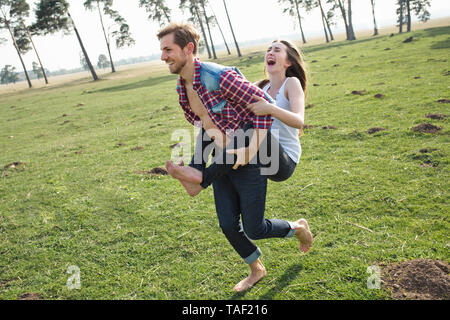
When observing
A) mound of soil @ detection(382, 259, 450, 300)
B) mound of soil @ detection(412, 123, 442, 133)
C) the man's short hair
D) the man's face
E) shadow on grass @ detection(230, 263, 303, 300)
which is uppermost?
the man's short hair

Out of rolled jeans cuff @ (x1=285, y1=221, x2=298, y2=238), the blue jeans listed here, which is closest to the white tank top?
the blue jeans

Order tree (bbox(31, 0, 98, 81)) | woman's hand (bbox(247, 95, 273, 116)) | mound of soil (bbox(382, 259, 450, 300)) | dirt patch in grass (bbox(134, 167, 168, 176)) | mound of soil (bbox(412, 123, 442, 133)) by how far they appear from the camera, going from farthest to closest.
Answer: tree (bbox(31, 0, 98, 81)), dirt patch in grass (bbox(134, 167, 168, 176)), mound of soil (bbox(412, 123, 442, 133)), mound of soil (bbox(382, 259, 450, 300)), woman's hand (bbox(247, 95, 273, 116))

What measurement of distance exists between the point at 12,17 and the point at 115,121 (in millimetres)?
45695

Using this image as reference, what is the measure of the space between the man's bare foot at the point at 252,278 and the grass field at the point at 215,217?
7 centimetres

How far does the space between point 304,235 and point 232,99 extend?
5.91 ft

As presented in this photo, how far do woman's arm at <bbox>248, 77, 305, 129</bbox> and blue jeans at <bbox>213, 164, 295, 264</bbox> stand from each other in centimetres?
52

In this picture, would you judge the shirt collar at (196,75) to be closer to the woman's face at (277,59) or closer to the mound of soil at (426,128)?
the woman's face at (277,59)

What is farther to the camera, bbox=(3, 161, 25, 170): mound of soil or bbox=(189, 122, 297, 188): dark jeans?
bbox=(3, 161, 25, 170): mound of soil

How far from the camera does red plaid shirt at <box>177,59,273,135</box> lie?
8.76 feet

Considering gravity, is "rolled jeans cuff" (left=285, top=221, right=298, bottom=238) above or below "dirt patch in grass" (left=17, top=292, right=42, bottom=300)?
above

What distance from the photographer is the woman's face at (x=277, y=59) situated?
3.47m

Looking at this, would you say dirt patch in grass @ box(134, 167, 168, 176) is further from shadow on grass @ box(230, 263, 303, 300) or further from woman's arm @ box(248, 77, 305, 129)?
woman's arm @ box(248, 77, 305, 129)

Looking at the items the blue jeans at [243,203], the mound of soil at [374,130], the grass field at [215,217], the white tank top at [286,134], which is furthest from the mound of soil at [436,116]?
the blue jeans at [243,203]
